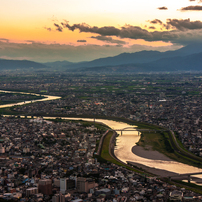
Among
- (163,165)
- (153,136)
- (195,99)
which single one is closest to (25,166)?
(163,165)

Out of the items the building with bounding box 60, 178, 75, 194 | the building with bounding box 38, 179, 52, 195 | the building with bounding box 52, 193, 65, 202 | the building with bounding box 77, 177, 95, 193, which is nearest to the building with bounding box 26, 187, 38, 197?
the building with bounding box 38, 179, 52, 195

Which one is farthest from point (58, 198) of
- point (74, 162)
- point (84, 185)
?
point (74, 162)

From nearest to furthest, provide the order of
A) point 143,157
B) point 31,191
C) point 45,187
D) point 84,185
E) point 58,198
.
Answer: point 58,198
point 31,191
point 45,187
point 84,185
point 143,157

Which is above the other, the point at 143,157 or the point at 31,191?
the point at 31,191

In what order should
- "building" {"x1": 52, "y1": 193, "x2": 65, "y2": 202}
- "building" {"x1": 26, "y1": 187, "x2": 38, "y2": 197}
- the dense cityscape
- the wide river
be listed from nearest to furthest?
"building" {"x1": 52, "y1": 193, "x2": 65, "y2": 202} → "building" {"x1": 26, "y1": 187, "x2": 38, "y2": 197} → the dense cityscape → the wide river

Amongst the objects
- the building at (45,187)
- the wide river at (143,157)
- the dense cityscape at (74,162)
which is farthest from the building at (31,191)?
the wide river at (143,157)

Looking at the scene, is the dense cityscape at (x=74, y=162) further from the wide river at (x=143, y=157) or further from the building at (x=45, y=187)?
the wide river at (x=143, y=157)

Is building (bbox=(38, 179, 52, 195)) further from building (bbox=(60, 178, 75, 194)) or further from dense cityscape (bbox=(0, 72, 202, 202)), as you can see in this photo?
building (bbox=(60, 178, 75, 194))

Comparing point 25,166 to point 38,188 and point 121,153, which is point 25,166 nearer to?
point 38,188

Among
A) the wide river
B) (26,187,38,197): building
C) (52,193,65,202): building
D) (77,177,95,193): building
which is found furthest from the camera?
the wide river

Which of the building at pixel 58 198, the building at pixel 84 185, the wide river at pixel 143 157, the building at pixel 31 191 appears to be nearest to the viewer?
the building at pixel 58 198

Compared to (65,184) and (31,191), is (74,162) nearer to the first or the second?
(65,184)
